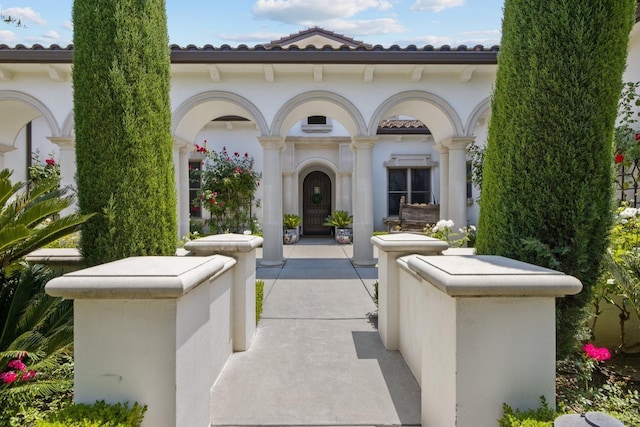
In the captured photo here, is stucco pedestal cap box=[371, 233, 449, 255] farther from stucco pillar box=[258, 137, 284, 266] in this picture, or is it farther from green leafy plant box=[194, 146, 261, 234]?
green leafy plant box=[194, 146, 261, 234]

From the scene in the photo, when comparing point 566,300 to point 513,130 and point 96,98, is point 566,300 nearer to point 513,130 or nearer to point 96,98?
point 513,130

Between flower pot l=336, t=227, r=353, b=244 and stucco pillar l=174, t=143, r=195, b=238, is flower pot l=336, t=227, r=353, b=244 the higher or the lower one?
the lower one

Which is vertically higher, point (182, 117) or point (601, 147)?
point (182, 117)

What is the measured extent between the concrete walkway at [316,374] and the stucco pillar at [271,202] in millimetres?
3299

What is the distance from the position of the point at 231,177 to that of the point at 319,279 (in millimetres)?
7324

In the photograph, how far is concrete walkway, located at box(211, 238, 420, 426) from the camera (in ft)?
9.78

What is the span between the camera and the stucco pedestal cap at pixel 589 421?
1605 mm

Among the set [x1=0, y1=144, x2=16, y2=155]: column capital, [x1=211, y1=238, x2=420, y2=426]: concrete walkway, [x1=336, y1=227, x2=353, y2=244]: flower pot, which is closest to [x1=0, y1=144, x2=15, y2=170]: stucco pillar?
[x1=0, y1=144, x2=16, y2=155]: column capital

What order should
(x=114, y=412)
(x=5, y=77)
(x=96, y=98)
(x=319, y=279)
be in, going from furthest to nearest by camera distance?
(x=5, y=77) → (x=319, y=279) → (x=96, y=98) → (x=114, y=412)

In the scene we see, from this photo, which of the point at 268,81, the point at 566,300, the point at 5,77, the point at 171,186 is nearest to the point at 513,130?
the point at 566,300

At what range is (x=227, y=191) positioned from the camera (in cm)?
1398

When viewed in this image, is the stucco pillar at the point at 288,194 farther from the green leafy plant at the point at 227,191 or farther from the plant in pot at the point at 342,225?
the plant in pot at the point at 342,225

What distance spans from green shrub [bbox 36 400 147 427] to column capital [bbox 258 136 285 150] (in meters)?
7.89

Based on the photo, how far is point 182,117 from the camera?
927cm
